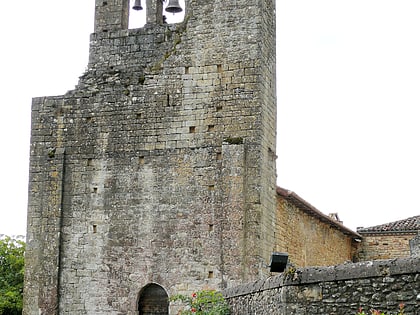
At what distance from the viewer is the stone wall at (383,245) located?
2578 cm

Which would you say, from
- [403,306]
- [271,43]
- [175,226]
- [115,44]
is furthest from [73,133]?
[403,306]

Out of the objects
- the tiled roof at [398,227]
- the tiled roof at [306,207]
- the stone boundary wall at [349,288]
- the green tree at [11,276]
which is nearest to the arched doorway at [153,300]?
the tiled roof at [306,207]

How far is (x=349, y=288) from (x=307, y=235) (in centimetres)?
1272

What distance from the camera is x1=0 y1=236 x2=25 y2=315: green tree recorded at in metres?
21.5

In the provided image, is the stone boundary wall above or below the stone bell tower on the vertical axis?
below

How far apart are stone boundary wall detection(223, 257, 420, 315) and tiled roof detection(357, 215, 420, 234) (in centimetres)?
1786

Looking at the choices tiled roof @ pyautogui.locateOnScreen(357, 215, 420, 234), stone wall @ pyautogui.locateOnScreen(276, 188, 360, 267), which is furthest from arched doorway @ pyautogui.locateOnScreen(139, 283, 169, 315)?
tiled roof @ pyautogui.locateOnScreen(357, 215, 420, 234)

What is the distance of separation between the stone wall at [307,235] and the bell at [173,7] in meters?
4.70

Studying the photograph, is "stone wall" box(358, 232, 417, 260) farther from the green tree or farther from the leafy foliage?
the leafy foliage

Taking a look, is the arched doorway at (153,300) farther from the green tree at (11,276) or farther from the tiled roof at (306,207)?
the green tree at (11,276)

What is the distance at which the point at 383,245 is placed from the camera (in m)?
26.1

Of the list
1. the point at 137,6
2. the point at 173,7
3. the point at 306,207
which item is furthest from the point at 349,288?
the point at 137,6

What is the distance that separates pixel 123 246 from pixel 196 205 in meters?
1.88

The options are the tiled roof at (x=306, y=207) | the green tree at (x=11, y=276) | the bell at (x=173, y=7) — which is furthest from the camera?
the green tree at (x=11, y=276)
